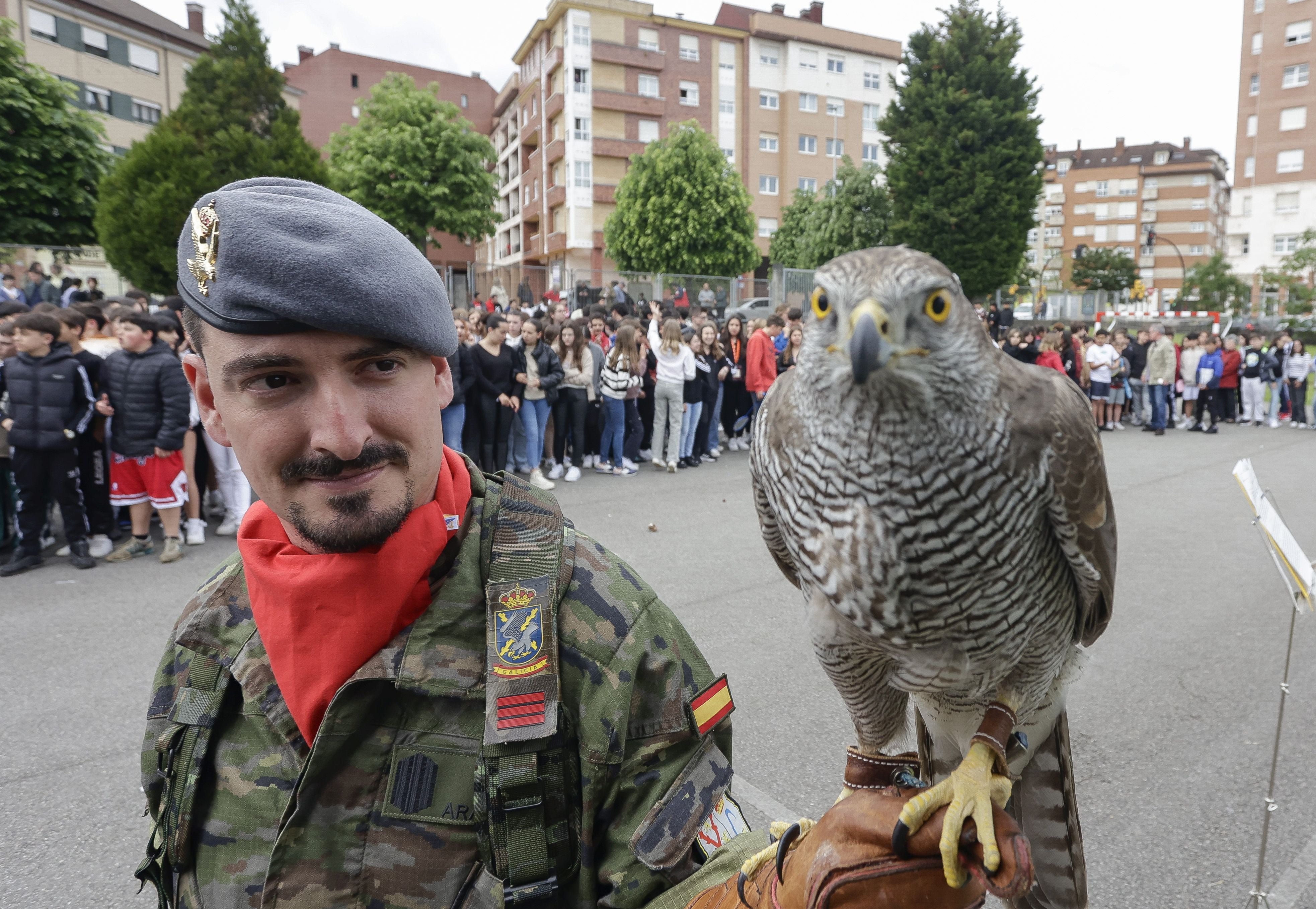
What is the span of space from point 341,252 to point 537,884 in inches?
44.2

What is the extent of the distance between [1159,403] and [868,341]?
54.0ft

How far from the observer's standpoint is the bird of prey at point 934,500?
4.23ft

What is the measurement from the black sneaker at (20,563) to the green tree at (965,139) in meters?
25.2

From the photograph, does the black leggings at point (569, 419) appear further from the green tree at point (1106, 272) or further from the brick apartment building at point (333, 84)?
the green tree at point (1106, 272)

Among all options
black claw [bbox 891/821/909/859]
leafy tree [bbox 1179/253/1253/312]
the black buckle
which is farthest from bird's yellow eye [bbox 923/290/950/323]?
leafy tree [bbox 1179/253/1253/312]

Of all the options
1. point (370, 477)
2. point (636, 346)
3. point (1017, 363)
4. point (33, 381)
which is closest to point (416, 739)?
point (370, 477)

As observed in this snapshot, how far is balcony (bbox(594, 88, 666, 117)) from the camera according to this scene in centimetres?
4056

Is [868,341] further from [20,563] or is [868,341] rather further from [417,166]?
[417,166]

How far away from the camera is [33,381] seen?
6289mm

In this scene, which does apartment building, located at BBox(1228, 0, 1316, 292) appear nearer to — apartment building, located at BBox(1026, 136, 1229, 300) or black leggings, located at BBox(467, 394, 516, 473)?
apartment building, located at BBox(1026, 136, 1229, 300)

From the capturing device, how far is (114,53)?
116ft

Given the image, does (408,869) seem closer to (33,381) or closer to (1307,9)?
(33,381)

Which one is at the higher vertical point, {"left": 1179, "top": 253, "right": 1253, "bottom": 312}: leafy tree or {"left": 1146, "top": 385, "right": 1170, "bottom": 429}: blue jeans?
{"left": 1179, "top": 253, "right": 1253, "bottom": 312}: leafy tree

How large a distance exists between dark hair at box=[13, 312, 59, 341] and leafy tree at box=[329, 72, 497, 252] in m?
26.7
